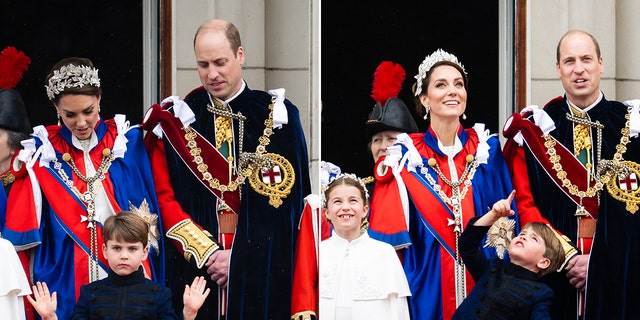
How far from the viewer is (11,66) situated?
19.3 ft

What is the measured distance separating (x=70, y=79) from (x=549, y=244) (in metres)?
1.71

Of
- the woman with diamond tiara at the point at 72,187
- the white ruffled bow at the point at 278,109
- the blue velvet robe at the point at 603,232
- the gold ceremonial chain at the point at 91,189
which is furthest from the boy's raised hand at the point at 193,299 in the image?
the blue velvet robe at the point at 603,232

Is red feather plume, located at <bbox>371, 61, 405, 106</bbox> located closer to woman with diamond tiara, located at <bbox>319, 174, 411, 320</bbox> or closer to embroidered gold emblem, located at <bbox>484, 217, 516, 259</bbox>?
woman with diamond tiara, located at <bbox>319, 174, 411, 320</bbox>

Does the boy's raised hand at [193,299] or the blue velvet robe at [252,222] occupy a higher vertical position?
the blue velvet robe at [252,222]

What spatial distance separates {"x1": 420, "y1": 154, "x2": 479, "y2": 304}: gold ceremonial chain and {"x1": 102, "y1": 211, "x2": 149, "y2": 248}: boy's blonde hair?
41.3 inches

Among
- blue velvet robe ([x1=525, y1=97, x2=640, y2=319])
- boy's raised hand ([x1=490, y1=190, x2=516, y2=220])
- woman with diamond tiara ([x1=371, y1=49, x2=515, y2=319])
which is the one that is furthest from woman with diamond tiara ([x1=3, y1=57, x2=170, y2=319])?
blue velvet robe ([x1=525, y1=97, x2=640, y2=319])

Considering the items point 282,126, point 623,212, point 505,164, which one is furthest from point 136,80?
point 623,212

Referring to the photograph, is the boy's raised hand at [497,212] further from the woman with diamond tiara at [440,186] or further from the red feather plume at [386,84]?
the red feather plume at [386,84]

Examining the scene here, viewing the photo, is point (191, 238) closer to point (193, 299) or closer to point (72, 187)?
point (193, 299)

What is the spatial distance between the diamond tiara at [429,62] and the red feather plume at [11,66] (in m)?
1.37

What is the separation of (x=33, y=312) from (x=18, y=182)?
44 cm

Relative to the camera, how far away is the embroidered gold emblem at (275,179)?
19.7 ft

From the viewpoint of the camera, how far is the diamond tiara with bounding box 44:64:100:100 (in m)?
5.78

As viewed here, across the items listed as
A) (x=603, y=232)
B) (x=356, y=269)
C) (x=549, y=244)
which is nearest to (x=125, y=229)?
(x=356, y=269)
